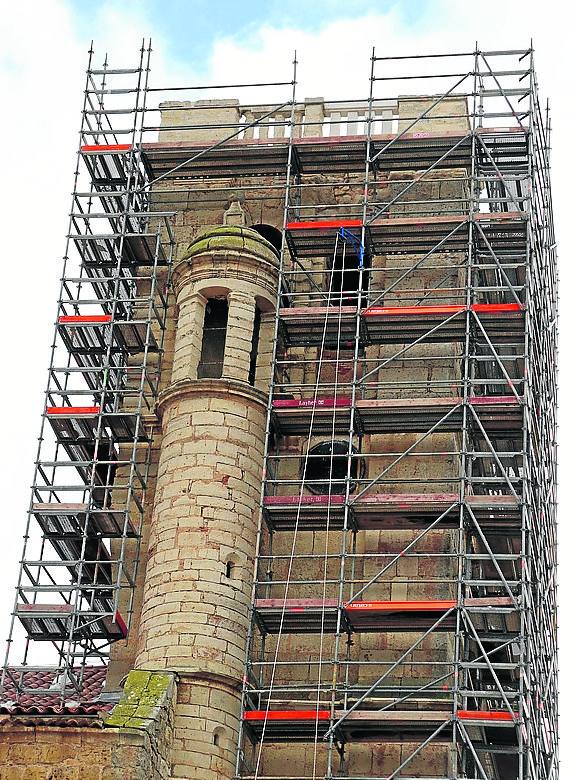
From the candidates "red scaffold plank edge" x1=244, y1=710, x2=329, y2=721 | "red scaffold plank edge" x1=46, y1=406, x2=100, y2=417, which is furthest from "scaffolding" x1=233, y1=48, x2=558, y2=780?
"red scaffold plank edge" x1=46, y1=406, x2=100, y2=417

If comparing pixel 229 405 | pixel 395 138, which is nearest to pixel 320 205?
pixel 395 138

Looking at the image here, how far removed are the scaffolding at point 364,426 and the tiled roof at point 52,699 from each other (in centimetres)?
42

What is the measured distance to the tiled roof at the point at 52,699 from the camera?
110 feet

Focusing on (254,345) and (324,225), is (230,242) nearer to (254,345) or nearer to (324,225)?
(324,225)

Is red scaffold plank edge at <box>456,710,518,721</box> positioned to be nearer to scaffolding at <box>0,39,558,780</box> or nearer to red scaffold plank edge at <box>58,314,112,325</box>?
scaffolding at <box>0,39,558,780</box>

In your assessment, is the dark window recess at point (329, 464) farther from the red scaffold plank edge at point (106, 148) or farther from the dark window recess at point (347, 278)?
the red scaffold plank edge at point (106, 148)

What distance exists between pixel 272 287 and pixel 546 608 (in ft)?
32.1

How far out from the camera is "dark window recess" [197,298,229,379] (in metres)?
40.5

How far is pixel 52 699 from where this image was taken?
3762cm

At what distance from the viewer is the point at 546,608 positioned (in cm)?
4350

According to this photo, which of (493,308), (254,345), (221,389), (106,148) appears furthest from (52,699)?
(106,148)

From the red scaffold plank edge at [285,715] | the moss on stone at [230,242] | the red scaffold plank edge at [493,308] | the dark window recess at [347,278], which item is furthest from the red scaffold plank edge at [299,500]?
the moss on stone at [230,242]

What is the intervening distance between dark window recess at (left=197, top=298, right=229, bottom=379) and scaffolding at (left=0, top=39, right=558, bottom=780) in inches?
49.0

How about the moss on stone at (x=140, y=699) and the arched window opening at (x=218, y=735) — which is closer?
the moss on stone at (x=140, y=699)
